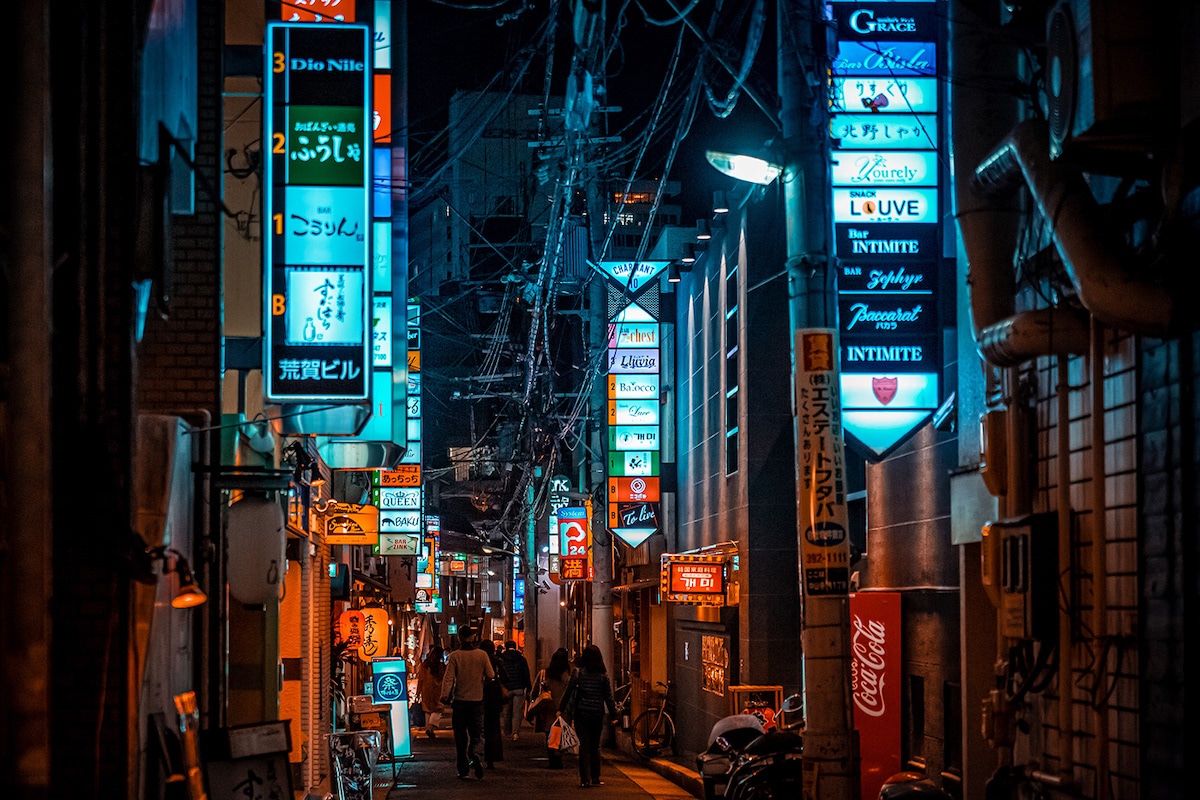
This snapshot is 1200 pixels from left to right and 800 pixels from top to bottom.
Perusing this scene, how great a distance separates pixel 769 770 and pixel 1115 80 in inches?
296

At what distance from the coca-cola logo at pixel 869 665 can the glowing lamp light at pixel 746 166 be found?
5.88 meters

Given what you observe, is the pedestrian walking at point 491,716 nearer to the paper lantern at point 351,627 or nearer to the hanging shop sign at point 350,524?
the hanging shop sign at point 350,524

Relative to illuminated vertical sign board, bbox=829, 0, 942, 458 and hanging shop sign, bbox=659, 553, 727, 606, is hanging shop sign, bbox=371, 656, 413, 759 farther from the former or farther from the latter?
illuminated vertical sign board, bbox=829, 0, 942, 458

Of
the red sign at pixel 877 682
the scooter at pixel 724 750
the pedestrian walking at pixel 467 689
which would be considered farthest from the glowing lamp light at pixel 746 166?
the pedestrian walking at pixel 467 689

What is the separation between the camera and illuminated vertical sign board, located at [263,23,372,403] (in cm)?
1170

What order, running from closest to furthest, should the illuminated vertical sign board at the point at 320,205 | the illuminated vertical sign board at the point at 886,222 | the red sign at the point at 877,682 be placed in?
the illuminated vertical sign board at the point at 320,205 < the illuminated vertical sign board at the point at 886,222 < the red sign at the point at 877,682

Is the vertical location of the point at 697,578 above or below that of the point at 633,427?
below

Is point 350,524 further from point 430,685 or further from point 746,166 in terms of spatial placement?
point 430,685

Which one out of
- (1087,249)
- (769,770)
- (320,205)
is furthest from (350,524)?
(1087,249)

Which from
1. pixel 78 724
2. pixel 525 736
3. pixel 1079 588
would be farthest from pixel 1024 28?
pixel 525 736

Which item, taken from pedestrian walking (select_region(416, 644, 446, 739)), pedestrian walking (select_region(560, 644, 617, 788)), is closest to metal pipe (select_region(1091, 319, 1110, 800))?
pedestrian walking (select_region(560, 644, 617, 788))

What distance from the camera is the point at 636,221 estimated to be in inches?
2370

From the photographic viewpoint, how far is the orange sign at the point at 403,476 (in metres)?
29.3

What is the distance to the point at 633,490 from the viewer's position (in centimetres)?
2709
